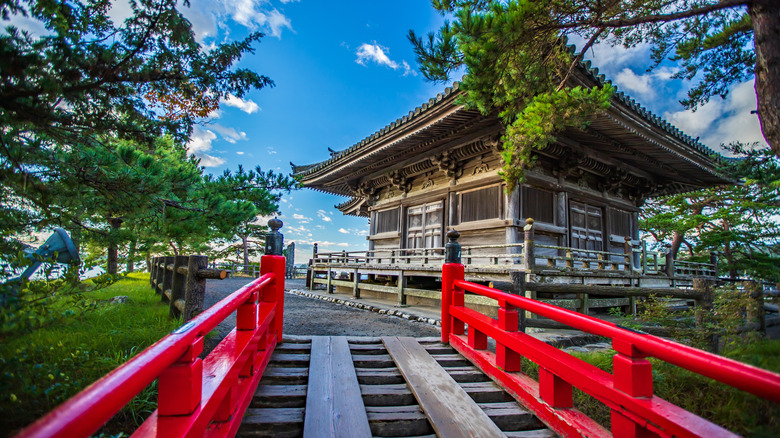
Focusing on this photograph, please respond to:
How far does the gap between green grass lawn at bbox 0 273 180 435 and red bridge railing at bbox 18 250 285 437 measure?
0.52 metres

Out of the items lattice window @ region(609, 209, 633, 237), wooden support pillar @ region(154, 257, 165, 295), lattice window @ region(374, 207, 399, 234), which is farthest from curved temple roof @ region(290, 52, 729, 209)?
wooden support pillar @ region(154, 257, 165, 295)

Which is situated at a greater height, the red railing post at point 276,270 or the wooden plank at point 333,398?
the red railing post at point 276,270

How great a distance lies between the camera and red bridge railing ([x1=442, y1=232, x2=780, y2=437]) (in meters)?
1.31

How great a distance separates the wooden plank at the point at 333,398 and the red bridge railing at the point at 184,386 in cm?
45

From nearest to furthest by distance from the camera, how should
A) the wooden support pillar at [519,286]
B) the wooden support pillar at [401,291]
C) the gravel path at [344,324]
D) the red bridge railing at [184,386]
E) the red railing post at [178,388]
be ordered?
the red bridge railing at [184,386] → the red railing post at [178,388] → the wooden support pillar at [519,286] → the gravel path at [344,324] → the wooden support pillar at [401,291]

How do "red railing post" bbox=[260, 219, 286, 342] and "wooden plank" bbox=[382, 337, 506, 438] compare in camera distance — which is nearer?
"wooden plank" bbox=[382, 337, 506, 438]

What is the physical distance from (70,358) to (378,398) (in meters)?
2.36

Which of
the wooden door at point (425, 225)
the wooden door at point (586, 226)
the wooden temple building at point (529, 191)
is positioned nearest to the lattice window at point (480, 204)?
the wooden temple building at point (529, 191)

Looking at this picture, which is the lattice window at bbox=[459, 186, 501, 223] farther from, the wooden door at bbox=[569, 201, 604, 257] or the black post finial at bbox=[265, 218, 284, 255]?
the black post finial at bbox=[265, 218, 284, 255]

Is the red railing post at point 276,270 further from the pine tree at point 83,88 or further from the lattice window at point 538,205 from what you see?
the lattice window at point 538,205

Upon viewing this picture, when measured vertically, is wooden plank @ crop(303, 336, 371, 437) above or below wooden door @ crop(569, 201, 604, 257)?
below

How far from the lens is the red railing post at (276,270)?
11.6ft

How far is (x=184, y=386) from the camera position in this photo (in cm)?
129

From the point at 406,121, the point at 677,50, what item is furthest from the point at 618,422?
the point at 406,121
